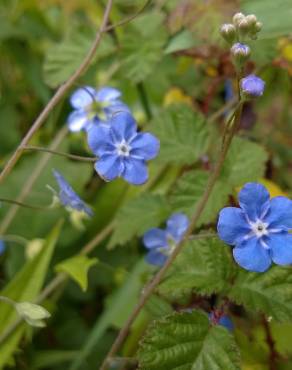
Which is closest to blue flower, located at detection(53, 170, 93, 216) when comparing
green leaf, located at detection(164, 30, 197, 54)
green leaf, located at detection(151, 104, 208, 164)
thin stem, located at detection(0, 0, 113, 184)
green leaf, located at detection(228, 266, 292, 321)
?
thin stem, located at detection(0, 0, 113, 184)

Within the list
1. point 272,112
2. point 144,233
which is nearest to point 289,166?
point 272,112

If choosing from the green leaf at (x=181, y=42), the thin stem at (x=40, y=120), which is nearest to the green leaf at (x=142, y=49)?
the green leaf at (x=181, y=42)

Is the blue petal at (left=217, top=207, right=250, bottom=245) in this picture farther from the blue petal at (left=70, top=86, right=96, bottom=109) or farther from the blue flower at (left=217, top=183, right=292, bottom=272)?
the blue petal at (left=70, top=86, right=96, bottom=109)

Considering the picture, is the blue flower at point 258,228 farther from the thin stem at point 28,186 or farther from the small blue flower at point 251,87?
the thin stem at point 28,186

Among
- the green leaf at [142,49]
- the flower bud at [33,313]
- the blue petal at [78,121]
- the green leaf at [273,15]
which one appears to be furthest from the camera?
the green leaf at [142,49]

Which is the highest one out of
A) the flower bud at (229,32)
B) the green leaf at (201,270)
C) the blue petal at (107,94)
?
the flower bud at (229,32)

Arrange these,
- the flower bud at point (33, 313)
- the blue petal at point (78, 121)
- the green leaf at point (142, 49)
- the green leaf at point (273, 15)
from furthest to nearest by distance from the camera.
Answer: the green leaf at point (142, 49)
the blue petal at point (78, 121)
the green leaf at point (273, 15)
the flower bud at point (33, 313)

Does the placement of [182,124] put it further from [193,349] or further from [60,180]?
[193,349]
